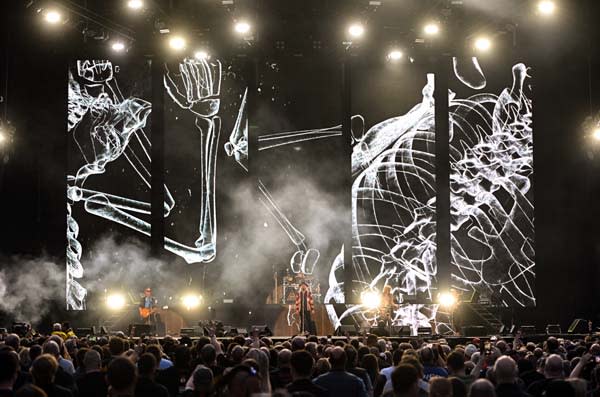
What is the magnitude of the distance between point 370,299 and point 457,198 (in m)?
3.82

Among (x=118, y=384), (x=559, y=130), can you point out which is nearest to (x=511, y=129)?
(x=559, y=130)

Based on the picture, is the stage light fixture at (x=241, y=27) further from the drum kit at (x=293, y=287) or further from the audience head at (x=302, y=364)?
the audience head at (x=302, y=364)

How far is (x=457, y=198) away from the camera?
23.8m

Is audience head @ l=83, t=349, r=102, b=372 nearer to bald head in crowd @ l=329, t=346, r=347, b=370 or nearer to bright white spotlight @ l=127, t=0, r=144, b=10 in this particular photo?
bald head in crowd @ l=329, t=346, r=347, b=370

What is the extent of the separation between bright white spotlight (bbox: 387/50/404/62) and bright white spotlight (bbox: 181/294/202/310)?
8.72 m

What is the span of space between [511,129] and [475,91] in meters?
1.50

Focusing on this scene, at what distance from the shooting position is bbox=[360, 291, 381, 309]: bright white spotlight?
23047 mm

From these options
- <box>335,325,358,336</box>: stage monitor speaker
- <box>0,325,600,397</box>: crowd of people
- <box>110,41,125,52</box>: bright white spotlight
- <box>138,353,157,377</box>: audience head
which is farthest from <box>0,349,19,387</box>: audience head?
<box>110,41,125,52</box>: bright white spotlight

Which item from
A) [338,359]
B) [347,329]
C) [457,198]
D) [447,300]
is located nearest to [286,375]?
[338,359]

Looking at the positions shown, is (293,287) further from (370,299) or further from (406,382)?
(406,382)

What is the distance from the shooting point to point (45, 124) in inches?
931

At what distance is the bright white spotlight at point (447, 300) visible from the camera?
2257 centimetres

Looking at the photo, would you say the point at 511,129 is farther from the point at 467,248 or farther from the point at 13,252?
the point at 13,252

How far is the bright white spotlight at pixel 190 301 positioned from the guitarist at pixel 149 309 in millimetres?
887
